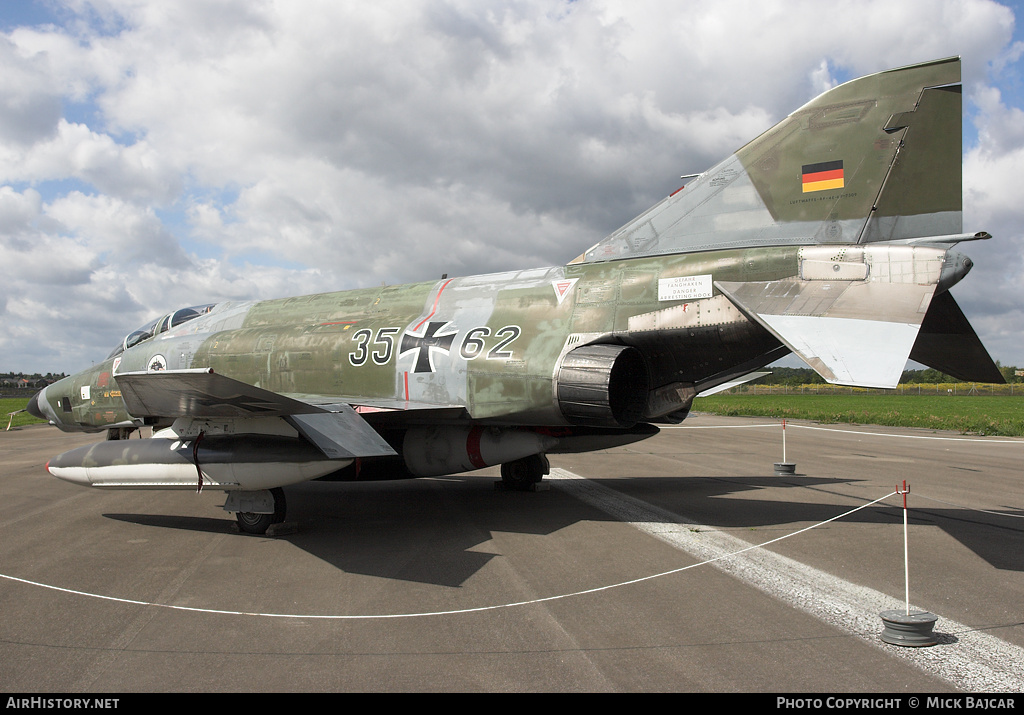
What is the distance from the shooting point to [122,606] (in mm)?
4711

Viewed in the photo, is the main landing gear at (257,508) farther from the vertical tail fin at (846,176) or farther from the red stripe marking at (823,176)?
the red stripe marking at (823,176)

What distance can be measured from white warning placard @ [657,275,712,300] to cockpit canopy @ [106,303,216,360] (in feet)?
27.6

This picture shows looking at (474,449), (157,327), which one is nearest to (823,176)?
(474,449)

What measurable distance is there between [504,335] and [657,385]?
203 cm

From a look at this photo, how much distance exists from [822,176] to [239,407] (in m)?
6.95

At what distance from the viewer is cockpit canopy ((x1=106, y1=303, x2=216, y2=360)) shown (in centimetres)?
1103

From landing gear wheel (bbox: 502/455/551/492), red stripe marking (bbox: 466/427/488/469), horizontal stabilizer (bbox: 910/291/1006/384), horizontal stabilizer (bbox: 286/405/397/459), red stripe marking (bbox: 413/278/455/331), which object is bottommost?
landing gear wheel (bbox: 502/455/551/492)

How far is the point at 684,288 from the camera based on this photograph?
277 inches

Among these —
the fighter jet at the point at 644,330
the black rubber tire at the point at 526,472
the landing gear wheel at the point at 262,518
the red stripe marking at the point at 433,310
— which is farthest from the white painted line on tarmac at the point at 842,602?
the landing gear wheel at the point at 262,518

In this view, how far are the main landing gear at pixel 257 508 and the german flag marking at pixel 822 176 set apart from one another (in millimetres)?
7141

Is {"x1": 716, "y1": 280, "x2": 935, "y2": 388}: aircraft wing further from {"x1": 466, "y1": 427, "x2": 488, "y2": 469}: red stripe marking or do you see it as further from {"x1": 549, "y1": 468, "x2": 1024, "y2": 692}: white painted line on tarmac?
{"x1": 466, "y1": 427, "x2": 488, "y2": 469}: red stripe marking

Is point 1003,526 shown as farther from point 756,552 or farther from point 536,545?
point 536,545

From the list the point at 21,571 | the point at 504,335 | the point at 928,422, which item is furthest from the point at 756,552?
the point at 928,422

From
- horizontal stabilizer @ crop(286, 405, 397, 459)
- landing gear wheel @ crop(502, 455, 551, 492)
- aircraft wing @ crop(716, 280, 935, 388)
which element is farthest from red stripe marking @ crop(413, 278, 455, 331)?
aircraft wing @ crop(716, 280, 935, 388)
